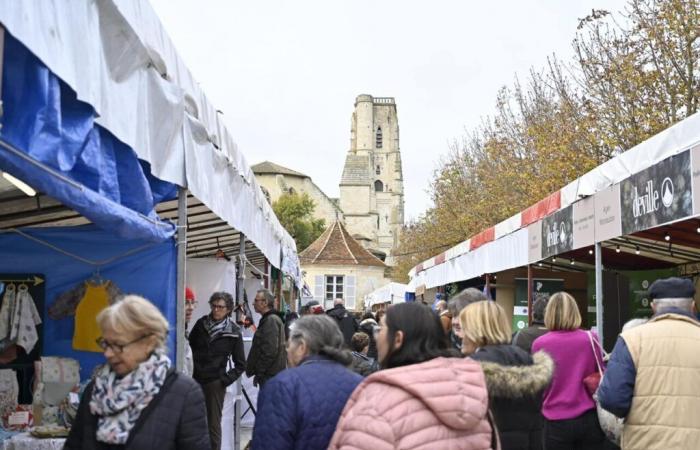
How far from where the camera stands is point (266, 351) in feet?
31.6

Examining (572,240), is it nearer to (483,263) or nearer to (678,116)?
(483,263)

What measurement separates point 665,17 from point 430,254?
30.6 m

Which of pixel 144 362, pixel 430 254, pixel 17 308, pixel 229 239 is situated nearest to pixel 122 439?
pixel 144 362

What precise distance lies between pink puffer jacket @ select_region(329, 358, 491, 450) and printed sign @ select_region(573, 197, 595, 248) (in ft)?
18.5

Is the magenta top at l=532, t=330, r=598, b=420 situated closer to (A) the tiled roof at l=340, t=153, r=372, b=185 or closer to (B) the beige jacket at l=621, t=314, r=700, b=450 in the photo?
(B) the beige jacket at l=621, t=314, r=700, b=450

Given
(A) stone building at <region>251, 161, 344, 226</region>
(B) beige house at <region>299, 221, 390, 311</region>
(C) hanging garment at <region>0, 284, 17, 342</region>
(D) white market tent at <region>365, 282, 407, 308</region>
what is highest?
(A) stone building at <region>251, 161, 344, 226</region>

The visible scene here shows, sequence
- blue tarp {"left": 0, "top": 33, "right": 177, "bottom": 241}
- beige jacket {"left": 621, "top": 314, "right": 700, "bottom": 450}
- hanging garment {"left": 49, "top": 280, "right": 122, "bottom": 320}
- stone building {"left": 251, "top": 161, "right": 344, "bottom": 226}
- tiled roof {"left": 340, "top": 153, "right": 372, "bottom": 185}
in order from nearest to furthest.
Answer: blue tarp {"left": 0, "top": 33, "right": 177, "bottom": 241} < beige jacket {"left": 621, "top": 314, "right": 700, "bottom": 450} < hanging garment {"left": 49, "top": 280, "right": 122, "bottom": 320} < stone building {"left": 251, "top": 161, "right": 344, "bottom": 226} < tiled roof {"left": 340, "top": 153, "right": 372, "bottom": 185}

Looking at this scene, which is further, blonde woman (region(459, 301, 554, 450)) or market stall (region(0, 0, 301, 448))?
blonde woman (region(459, 301, 554, 450))

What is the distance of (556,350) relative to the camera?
591 centimetres

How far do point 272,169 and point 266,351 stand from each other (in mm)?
91617

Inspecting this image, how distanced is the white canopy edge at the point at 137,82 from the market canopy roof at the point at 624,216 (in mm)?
3392

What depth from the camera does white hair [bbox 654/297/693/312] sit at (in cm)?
507

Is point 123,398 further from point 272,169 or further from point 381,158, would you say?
point 381,158

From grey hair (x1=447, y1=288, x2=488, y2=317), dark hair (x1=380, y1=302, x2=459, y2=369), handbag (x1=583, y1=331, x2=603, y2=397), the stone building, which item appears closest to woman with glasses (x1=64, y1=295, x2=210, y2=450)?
dark hair (x1=380, y1=302, x2=459, y2=369)
